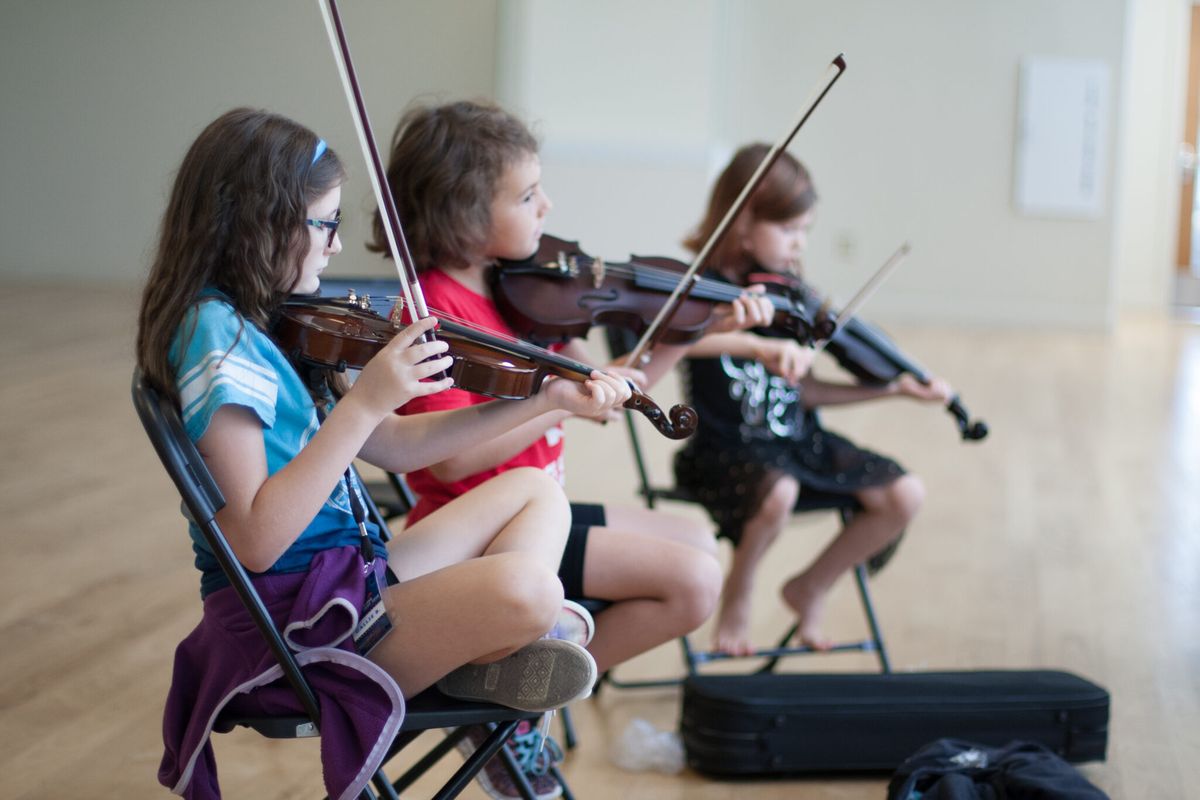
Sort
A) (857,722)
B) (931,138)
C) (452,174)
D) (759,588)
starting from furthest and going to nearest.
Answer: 1. (931,138)
2. (759,588)
3. (857,722)
4. (452,174)

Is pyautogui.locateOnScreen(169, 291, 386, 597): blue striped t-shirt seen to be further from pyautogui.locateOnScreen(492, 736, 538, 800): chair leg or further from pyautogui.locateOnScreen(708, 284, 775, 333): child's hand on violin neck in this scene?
pyautogui.locateOnScreen(708, 284, 775, 333): child's hand on violin neck

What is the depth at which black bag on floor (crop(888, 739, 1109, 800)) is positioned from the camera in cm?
154

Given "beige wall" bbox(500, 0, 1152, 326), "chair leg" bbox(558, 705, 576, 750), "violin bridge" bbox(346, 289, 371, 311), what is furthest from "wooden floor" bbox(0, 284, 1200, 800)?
"beige wall" bbox(500, 0, 1152, 326)

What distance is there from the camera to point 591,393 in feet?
3.88

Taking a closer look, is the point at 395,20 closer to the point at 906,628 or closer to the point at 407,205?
the point at 407,205

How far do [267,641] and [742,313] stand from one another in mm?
853

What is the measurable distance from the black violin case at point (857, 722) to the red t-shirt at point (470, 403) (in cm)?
43

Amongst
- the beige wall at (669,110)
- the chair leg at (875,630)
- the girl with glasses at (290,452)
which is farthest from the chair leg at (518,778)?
the chair leg at (875,630)

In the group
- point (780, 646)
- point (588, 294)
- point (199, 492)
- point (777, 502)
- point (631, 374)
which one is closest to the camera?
point (199, 492)

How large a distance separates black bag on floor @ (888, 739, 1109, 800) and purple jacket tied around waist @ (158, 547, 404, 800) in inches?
29.6

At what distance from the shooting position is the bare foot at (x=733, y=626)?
2092 mm

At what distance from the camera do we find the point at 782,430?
2131mm

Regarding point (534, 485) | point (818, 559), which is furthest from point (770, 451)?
point (534, 485)

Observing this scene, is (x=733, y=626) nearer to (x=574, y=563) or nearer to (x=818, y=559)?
(x=818, y=559)
